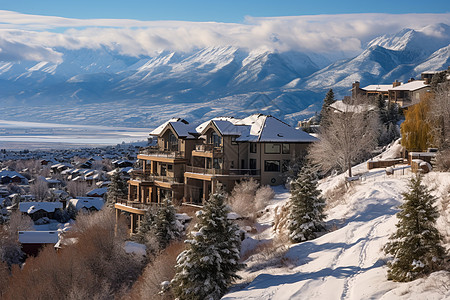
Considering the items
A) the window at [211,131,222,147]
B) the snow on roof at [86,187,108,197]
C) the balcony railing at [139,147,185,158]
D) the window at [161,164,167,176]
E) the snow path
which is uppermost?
the window at [211,131,222,147]

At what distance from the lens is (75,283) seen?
34.3 meters

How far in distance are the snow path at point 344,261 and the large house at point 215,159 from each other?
21492 millimetres

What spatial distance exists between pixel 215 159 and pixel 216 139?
2.41m

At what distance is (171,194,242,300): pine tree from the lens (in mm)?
27000

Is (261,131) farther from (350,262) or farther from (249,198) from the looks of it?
(350,262)

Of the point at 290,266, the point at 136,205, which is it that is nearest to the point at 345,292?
the point at 290,266

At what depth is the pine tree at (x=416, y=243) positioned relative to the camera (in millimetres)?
22469

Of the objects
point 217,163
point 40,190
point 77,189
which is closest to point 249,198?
point 217,163

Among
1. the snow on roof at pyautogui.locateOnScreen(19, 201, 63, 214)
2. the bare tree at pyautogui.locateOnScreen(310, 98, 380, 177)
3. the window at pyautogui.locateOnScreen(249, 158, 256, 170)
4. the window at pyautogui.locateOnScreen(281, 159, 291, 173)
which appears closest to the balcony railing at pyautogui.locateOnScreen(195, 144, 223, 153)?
the window at pyautogui.locateOnScreen(249, 158, 256, 170)

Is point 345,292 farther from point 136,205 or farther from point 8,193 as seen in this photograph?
point 8,193

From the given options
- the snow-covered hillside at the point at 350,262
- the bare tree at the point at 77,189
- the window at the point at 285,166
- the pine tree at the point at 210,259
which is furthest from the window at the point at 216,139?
the bare tree at the point at 77,189

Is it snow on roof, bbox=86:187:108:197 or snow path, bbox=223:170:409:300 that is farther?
snow on roof, bbox=86:187:108:197

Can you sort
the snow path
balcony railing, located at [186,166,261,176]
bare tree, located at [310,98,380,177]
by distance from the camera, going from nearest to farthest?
the snow path < bare tree, located at [310,98,380,177] < balcony railing, located at [186,166,261,176]

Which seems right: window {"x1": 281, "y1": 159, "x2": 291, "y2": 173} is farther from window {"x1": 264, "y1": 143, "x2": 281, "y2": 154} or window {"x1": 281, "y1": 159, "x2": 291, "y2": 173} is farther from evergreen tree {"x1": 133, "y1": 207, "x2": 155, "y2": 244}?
evergreen tree {"x1": 133, "y1": 207, "x2": 155, "y2": 244}
